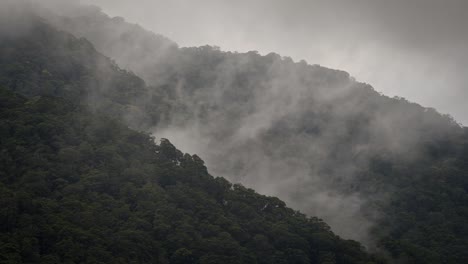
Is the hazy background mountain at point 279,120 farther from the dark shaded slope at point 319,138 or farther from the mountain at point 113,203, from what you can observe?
the mountain at point 113,203

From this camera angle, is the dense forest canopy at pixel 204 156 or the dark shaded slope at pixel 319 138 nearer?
the dense forest canopy at pixel 204 156

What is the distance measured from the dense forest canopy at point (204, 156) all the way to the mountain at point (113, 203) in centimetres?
14

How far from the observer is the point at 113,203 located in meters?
49.8

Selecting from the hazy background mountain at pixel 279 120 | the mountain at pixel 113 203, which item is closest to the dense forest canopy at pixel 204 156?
the mountain at pixel 113 203

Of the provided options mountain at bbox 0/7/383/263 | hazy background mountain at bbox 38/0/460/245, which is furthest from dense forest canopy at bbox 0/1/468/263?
hazy background mountain at bbox 38/0/460/245

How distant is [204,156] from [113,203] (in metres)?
30.8

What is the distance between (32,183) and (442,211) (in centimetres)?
4260

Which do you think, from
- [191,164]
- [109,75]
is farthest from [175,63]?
[191,164]

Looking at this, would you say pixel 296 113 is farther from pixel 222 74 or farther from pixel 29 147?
pixel 29 147

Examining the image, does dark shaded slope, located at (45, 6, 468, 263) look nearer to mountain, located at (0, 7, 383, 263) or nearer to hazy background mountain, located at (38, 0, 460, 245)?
hazy background mountain, located at (38, 0, 460, 245)

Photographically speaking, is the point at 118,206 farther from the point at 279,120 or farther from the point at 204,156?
the point at 279,120

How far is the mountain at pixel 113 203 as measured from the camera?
42.5m

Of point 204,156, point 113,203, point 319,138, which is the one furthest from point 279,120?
point 113,203

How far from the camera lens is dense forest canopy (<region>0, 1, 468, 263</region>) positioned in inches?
1884
